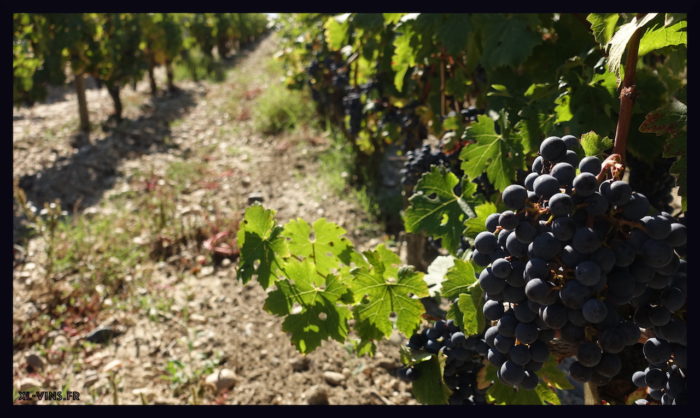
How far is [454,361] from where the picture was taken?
1554 mm

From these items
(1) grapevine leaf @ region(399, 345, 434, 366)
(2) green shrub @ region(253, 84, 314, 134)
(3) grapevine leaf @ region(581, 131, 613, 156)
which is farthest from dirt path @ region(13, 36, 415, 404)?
(3) grapevine leaf @ region(581, 131, 613, 156)

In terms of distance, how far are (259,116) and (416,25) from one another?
6.79 metres

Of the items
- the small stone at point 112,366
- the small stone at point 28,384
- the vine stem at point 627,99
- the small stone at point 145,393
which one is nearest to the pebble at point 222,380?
the small stone at point 145,393

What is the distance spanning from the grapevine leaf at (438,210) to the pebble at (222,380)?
1.94 metres

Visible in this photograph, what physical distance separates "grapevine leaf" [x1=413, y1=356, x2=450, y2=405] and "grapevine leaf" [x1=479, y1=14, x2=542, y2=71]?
1.10 m

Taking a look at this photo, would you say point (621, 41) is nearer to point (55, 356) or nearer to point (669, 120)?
point (669, 120)

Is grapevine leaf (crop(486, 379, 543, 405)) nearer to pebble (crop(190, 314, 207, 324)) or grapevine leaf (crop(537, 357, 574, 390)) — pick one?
grapevine leaf (crop(537, 357, 574, 390))

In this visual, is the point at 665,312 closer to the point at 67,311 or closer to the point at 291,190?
the point at 67,311

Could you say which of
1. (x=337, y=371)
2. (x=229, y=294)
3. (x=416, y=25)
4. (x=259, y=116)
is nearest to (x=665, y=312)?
(x=416, y=25)

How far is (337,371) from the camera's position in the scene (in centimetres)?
306

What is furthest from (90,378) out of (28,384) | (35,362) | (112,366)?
(35,362)

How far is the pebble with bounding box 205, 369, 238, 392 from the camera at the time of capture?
3016mm

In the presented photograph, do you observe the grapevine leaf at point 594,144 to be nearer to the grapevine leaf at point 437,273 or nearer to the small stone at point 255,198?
the grapevine leaf at point 437,273

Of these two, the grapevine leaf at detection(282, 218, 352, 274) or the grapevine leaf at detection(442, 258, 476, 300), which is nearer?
the grapevine leaf at detection(442, 258, 476, 300)
